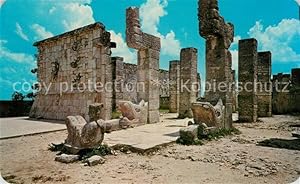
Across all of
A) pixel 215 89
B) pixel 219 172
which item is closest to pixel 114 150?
pixel 219 172

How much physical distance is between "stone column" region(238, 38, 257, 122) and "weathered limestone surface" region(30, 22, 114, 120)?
21.6ft

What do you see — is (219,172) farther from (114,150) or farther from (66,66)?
(66,66)

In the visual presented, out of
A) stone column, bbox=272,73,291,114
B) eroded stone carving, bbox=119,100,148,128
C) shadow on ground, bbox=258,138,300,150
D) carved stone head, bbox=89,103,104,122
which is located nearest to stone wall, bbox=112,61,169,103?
eroded stone carving, bbox=119,100,148,128

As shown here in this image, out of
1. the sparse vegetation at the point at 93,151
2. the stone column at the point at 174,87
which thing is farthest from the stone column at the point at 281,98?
the sparse vegetation at the point at 93,151

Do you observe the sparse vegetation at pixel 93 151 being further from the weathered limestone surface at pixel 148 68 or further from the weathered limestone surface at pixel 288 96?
the weathered limestone surface at pixel 288 96

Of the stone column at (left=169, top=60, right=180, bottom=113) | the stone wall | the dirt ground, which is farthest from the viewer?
the stone column at (left=169, top=60, right=180, bottom=113)

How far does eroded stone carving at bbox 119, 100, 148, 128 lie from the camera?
956 centimetres

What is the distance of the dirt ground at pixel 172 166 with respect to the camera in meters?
4.32

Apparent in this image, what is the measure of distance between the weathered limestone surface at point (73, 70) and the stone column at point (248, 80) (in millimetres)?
6592

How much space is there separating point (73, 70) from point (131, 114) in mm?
4510

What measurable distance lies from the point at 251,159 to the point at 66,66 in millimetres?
10332

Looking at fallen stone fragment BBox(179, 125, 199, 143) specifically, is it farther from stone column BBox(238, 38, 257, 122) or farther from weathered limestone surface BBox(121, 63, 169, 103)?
weathered limestone surface BBox(121, 63, 169, 103)

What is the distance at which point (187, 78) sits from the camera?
15094mm

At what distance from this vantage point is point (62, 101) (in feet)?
42.9
